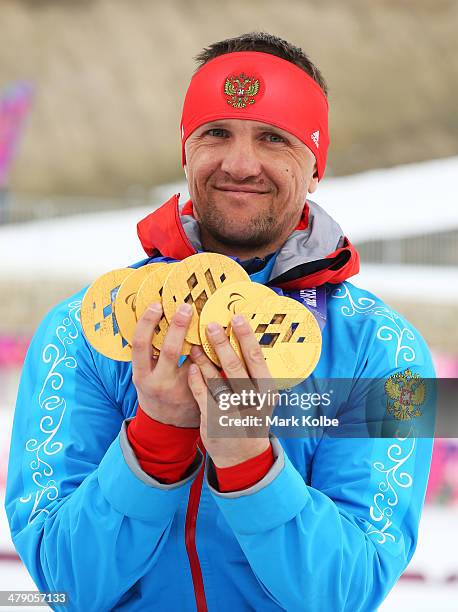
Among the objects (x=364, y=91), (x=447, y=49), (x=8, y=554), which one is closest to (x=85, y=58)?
(x=364, y=91)

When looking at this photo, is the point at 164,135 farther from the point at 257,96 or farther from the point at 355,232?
the point at 257,96

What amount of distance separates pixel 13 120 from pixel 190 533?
9495mm

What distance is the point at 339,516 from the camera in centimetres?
85

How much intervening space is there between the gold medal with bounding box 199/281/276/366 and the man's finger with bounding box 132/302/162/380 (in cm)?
5

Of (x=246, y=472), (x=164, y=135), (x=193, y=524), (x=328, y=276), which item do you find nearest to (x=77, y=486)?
(x=193, y=524)

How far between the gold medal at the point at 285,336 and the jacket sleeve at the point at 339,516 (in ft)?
0.29

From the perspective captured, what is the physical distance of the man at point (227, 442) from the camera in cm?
81

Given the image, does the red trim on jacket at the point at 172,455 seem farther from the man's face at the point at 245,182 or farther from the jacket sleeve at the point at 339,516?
the man's face at the point at 245,182

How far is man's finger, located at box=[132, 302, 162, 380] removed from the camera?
761 millimetres

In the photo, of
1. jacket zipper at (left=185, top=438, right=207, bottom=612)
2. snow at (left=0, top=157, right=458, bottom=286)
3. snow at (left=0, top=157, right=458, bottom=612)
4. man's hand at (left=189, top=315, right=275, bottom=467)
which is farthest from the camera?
snow at (left=0, top=157, right=458, bottom=286)

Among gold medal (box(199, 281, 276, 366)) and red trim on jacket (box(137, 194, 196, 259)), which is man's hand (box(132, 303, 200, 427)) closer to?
gold medal (box(199, 281, 276, 366))

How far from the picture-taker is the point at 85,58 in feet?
34.1

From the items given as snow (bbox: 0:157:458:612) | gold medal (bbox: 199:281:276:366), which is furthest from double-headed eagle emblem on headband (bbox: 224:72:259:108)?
snow (bbox: 0:157:458:612)

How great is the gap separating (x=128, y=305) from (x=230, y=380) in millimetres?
145
